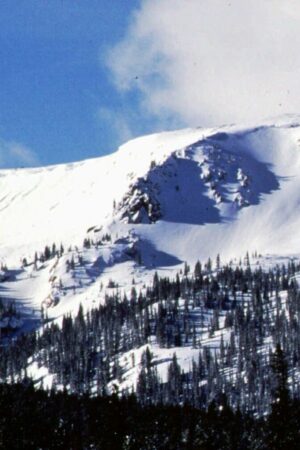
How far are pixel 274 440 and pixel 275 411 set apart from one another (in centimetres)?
265

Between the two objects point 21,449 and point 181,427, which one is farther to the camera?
point 181,427

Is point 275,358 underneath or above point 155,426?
Answer: above

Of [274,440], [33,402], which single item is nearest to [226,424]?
[33,402]

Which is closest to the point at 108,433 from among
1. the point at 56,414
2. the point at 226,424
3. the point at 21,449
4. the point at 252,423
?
the point at 21,449

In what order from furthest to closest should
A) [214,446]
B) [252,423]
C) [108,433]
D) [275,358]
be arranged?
[252,423] < [214,446] < [108,433] < [275,358]

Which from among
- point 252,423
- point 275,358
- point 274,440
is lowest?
point 252,423

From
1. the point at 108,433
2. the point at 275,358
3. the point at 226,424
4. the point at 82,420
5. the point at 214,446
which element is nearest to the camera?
the point at 275,358

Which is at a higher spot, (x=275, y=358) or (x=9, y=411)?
(x=275, y=358)

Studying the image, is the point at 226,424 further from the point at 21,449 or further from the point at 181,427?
the point at 21,449

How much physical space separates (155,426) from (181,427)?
472 cm

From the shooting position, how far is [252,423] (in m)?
191


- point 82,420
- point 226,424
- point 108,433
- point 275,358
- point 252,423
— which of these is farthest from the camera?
point 252,423

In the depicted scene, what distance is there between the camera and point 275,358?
8575 cm

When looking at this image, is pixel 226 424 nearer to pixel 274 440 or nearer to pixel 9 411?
pixel 9 411
